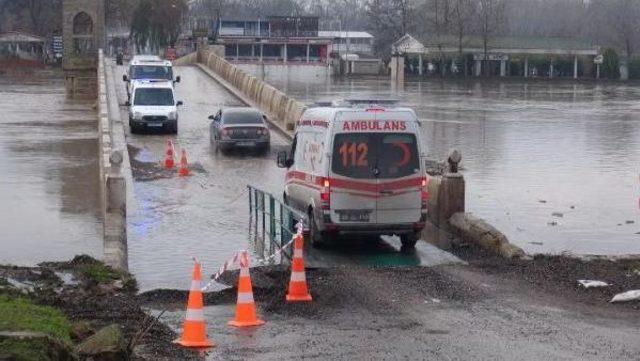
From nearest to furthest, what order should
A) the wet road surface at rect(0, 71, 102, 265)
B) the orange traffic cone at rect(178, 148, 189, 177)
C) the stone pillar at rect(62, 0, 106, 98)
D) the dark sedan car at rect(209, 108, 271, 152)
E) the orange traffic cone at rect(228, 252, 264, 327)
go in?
the orange traffic cone at rect(228, 252, 264, 327) → the wet road surface at rect(0, 71, 102, 265) → the orange traffic cone at rect(178, 148, 189, 177) → the dark sedan car at rect(209, 108, 271, 152) → the stone pillar at rect(62, 0, 106, 98)

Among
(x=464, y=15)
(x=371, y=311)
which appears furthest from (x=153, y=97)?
(x=464, y=15)

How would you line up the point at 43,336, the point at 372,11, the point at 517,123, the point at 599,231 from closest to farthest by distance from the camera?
the point at 43,336, the point at 599,231, the point at 517,123, the point at 372,11

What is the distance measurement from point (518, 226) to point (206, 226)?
6.38 meters

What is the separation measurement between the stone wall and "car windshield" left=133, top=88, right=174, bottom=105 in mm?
4457

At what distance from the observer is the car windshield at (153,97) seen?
4447cm

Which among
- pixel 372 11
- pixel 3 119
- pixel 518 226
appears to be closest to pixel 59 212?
pixel 518 226

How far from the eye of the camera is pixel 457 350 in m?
11.3

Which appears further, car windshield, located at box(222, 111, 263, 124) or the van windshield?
A: car windshield, located at box(222, 111, 263, 124)

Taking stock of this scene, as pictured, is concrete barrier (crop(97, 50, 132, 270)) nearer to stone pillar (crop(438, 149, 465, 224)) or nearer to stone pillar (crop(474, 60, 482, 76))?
stone pillar (crop(438, 149, 465, 224))

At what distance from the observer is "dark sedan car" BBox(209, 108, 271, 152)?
38.0 m

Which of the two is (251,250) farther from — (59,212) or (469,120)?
(469,120)

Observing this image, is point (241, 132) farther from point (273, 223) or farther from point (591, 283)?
point (591, 283)

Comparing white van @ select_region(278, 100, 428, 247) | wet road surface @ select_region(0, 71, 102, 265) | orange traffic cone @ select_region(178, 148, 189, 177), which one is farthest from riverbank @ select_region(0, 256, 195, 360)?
orange traffic cone @ select_region(178, 148, 189, 177)

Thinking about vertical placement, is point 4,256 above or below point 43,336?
below
